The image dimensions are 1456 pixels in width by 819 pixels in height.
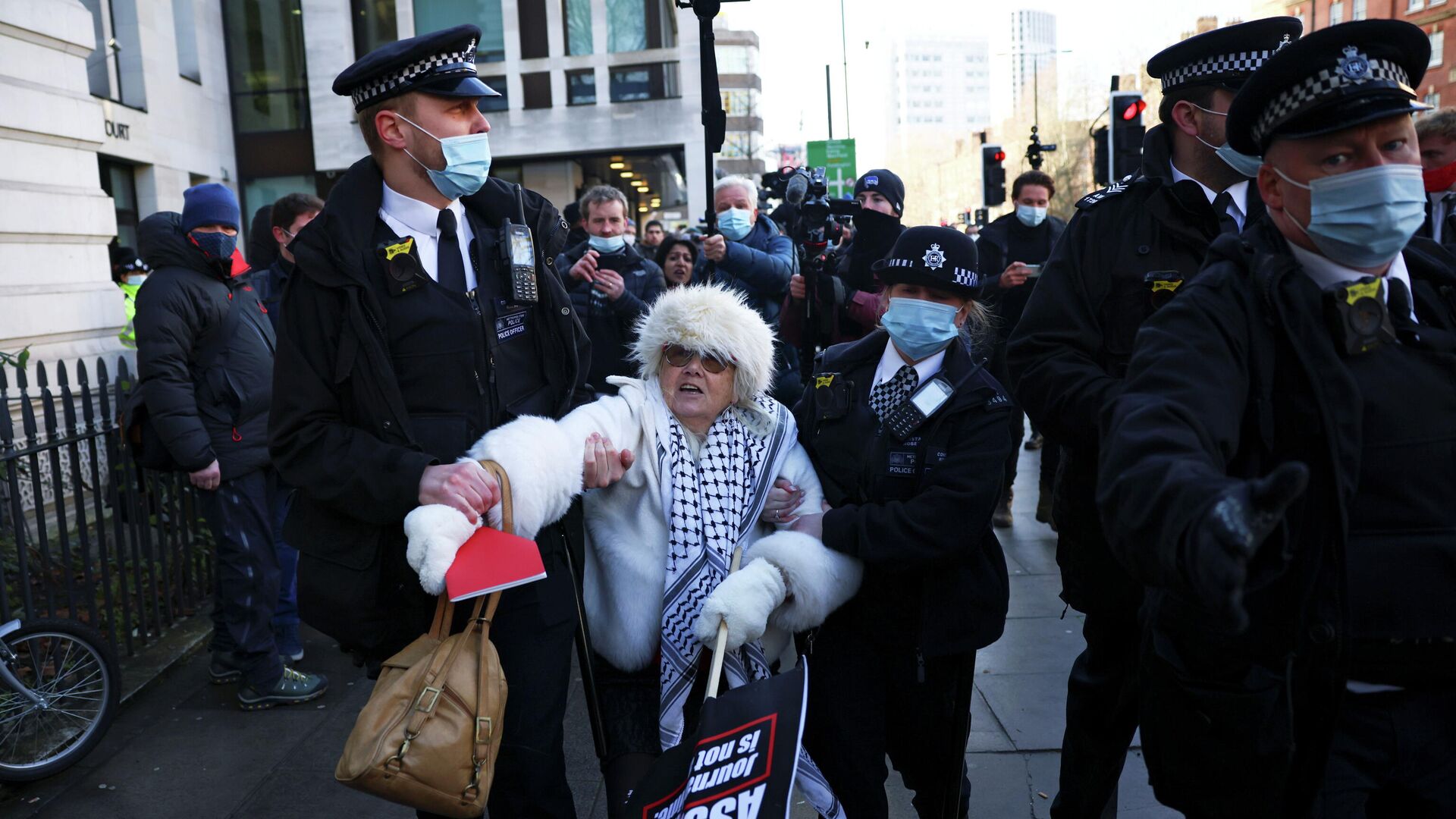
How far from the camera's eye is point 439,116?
9.02 feet

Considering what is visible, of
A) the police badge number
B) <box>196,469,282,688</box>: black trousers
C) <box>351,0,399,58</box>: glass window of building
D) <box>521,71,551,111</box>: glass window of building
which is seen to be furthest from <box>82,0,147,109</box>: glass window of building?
the police badge number

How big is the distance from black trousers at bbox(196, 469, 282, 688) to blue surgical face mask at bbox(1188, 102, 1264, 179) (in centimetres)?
405

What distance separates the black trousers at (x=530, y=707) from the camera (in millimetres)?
2715

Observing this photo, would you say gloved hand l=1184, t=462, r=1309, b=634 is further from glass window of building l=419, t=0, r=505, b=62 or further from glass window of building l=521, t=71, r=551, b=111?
glass window of building l=419, t=0, r=505, b=62

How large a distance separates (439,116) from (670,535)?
125 centimetres

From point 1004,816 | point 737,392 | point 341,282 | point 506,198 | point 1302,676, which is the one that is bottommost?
point 1004,816

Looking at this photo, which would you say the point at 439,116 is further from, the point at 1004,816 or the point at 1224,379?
the point at 1004,816

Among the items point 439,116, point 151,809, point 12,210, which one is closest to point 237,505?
point 151,809

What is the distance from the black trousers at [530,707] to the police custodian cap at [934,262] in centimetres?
139

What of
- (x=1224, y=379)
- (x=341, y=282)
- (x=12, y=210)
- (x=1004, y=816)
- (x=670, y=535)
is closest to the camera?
(x=1224, y=379)

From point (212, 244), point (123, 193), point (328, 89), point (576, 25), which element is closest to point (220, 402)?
point (212, 244)

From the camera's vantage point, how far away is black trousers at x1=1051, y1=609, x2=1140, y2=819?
3047 millimetres

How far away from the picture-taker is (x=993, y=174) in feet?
64.1

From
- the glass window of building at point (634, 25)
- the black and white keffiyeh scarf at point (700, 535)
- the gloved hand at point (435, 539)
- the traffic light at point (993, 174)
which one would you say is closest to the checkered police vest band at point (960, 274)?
the black and white keffiyeh scarf at point (700, 535)
